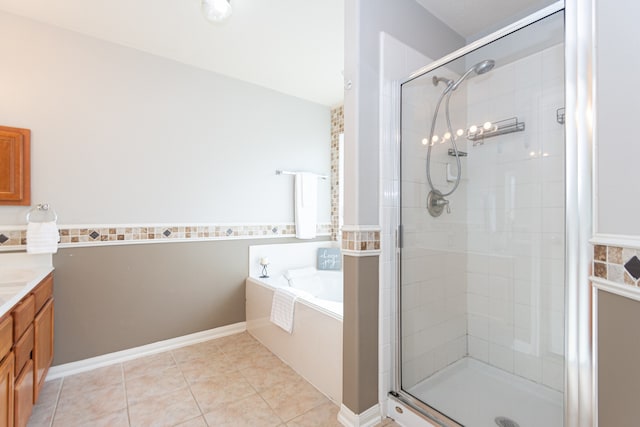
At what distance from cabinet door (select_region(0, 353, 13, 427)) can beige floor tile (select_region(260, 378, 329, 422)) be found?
3.98ft

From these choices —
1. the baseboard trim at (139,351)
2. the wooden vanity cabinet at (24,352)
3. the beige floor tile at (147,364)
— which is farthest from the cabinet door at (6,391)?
the baseboard trim at (139,351)

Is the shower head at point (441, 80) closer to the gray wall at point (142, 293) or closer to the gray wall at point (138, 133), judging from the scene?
the gray wall at point (138, 133)

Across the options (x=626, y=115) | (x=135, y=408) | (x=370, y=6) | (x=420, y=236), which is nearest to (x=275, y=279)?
(x=135, y=408)

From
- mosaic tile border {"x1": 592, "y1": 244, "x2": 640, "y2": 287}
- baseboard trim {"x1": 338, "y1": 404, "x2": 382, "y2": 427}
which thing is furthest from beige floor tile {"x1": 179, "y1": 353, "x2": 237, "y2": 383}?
mosaic tile border {"x1": 592, "y1": 244, "x2": 640, "y2": 287}

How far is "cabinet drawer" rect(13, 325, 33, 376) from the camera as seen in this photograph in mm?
1336

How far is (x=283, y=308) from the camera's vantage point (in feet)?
7.60

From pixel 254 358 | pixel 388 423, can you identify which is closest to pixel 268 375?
pixel 254 358

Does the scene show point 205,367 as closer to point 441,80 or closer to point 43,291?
point 43,291

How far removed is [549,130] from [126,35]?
289 centimetres

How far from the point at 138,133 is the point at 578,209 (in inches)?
113

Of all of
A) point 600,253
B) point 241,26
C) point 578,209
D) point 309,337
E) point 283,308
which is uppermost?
point 241,26

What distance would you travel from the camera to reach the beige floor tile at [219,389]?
1.87 metres

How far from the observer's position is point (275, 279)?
3.01 meters

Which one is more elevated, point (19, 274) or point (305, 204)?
point (305, 204)
